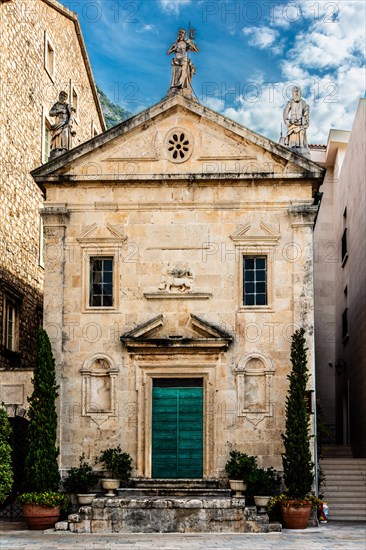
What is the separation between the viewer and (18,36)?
2772 centimetres

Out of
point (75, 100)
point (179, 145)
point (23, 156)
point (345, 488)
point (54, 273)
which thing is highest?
point (75, 100)

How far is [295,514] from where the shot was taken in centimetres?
2128

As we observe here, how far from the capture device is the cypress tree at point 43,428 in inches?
853

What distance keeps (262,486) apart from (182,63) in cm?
1156

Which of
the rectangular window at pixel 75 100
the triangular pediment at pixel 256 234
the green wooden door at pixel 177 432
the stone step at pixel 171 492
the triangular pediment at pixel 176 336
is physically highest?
the rectangular window at pixel 75 100

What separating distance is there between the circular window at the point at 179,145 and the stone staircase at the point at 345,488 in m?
10.2

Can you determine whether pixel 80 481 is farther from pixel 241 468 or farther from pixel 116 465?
pixel 241 468

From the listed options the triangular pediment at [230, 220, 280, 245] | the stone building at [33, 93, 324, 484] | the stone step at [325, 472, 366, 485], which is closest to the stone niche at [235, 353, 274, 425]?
the stone building at [33, 93, 324, 484]

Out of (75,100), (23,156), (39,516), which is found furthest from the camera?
(75,100)

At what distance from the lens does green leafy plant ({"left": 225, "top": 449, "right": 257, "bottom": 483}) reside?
72.0 ft

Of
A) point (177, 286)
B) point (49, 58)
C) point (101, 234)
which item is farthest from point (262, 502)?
point (49, 58)

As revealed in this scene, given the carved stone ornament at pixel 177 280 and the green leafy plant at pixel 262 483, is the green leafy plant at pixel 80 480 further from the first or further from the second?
the carved stone ornament at pixel 177 280

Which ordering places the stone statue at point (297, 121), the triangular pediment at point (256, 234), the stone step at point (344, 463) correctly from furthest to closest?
the stone step at point (344, 463) → the stone statue at point (297, 121) → the triangular pediment at point (256, 234)

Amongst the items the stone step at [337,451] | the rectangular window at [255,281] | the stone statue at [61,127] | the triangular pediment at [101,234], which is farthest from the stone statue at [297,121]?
Result: the stone step at [337,451]
